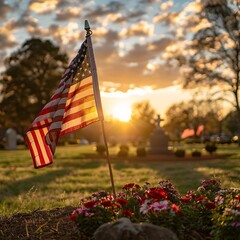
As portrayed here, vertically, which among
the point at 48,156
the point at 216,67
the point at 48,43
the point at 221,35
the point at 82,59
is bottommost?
the point at 48,156

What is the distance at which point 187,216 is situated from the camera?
5906 mm

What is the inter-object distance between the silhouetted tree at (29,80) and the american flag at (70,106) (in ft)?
170

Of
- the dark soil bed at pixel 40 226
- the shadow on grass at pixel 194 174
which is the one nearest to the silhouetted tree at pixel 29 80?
the shadow on grass at pixel 194 174

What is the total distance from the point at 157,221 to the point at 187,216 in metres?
0.83

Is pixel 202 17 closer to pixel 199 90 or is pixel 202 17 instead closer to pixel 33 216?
pixel 199 90

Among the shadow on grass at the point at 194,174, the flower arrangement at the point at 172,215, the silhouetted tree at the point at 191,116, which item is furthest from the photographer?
the silhouetted tree at the point at 191,116

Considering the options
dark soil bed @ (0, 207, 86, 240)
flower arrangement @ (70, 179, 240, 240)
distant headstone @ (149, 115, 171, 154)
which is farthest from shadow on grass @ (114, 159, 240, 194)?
distant headstone @ (149, 115, 171, 154)

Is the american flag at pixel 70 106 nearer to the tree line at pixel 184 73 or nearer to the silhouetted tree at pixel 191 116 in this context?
the tree line at pixel 184 73

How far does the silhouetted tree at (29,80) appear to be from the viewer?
193 feet

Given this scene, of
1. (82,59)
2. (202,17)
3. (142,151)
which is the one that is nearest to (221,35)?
(202,17)

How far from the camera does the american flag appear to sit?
23.3 feet

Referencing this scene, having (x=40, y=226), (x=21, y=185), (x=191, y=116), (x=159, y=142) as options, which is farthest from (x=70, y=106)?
(x=191, y=116)

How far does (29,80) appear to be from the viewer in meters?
59.3

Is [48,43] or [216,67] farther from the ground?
[48,43]
